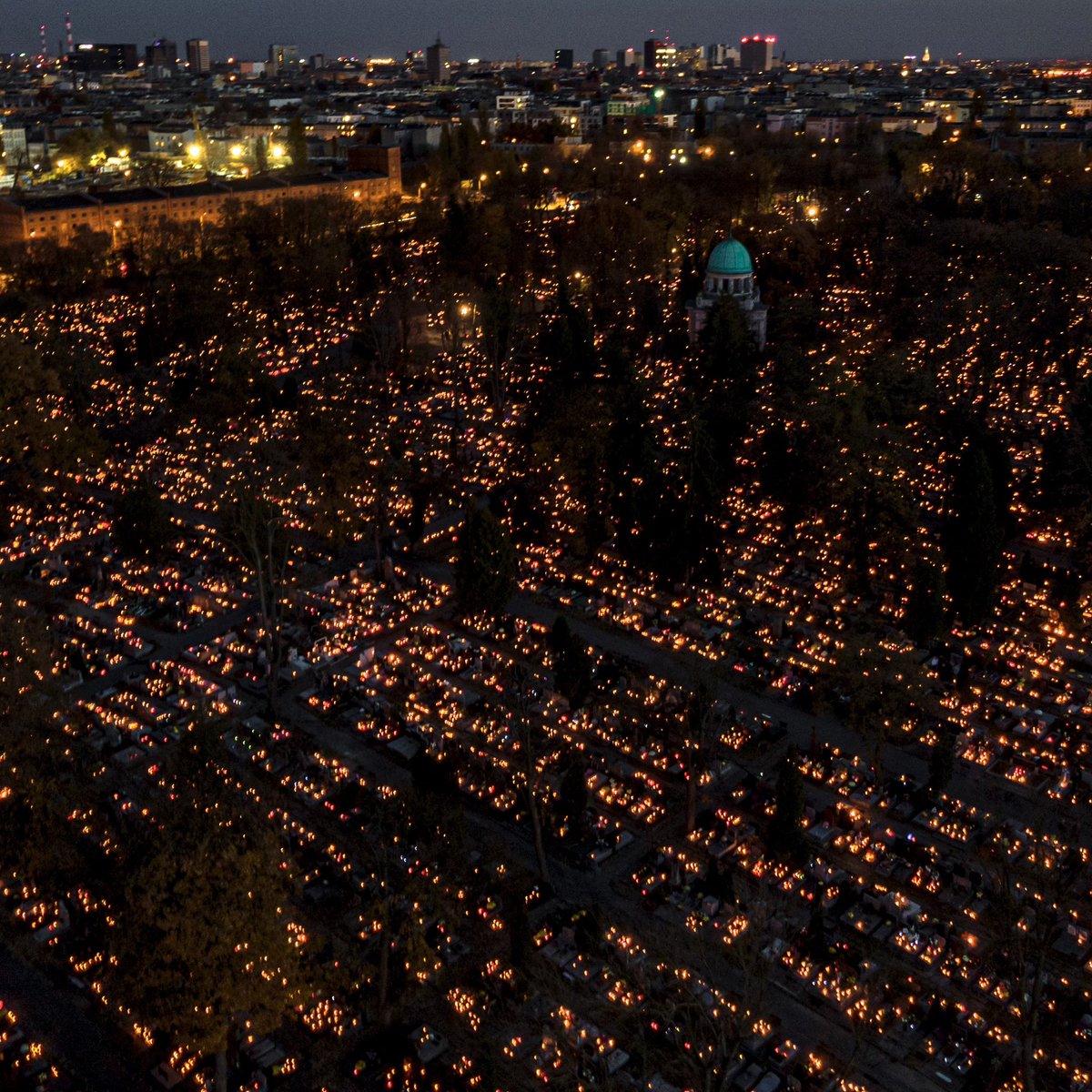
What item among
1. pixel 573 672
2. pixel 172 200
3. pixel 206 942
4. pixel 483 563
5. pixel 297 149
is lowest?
pixel 573 672

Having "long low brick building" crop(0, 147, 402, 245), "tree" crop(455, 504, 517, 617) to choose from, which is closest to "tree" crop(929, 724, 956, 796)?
"tree" crop(455, 504, 517, 617)

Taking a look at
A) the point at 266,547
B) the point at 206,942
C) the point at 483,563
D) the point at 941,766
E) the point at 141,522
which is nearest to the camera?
the point at 206,942

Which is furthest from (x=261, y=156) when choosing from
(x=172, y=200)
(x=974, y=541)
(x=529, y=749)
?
(x=529, y=749)

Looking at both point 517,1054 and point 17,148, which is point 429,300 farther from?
point 17,148

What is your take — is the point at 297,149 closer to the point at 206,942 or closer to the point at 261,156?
the point at 261,156

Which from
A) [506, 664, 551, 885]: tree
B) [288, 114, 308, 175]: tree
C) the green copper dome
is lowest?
[506, 664, 551, 885]: tree

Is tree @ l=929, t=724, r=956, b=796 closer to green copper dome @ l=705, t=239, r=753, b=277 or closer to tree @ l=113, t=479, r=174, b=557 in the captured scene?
tree @ l=113, t=479, r=174, b=557

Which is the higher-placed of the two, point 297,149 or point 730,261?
point 297,149
